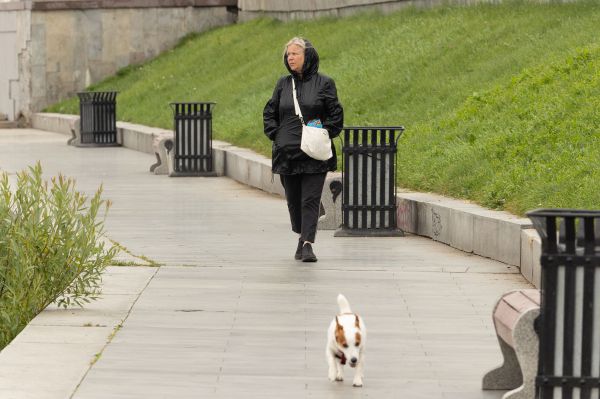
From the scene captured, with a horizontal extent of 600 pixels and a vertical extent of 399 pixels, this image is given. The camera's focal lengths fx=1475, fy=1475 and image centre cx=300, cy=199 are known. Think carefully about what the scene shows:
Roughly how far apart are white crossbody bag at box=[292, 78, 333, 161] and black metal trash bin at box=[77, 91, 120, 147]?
18.3 m

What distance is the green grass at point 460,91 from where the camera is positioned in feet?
44.9

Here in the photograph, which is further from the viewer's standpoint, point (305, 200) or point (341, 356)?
point (305, 200)

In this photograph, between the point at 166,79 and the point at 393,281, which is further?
the point at 166,79

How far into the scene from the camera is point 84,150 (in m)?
29.0

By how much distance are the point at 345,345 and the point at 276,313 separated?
2.40 meters

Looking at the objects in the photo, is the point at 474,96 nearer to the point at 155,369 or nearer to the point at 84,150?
the point at 155,369

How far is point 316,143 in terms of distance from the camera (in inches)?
471

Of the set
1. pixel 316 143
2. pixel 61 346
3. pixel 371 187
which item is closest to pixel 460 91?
pixel 371 187

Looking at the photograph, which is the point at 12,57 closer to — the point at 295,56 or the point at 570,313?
the point at 295,56

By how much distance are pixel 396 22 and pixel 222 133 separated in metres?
4.30

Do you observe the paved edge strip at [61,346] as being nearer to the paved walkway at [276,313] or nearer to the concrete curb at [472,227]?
the paved walkway at [276,313]

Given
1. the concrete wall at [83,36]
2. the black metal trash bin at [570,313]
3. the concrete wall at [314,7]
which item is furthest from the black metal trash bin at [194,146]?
the concrete wall at [83,36]

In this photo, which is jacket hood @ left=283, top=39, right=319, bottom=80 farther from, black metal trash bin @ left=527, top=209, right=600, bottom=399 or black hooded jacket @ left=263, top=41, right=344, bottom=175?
black metal trash bin @ left=527, top=209, right=600, bottom=399

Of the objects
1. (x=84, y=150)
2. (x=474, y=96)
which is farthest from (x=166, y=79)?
(x=474, y=96)
